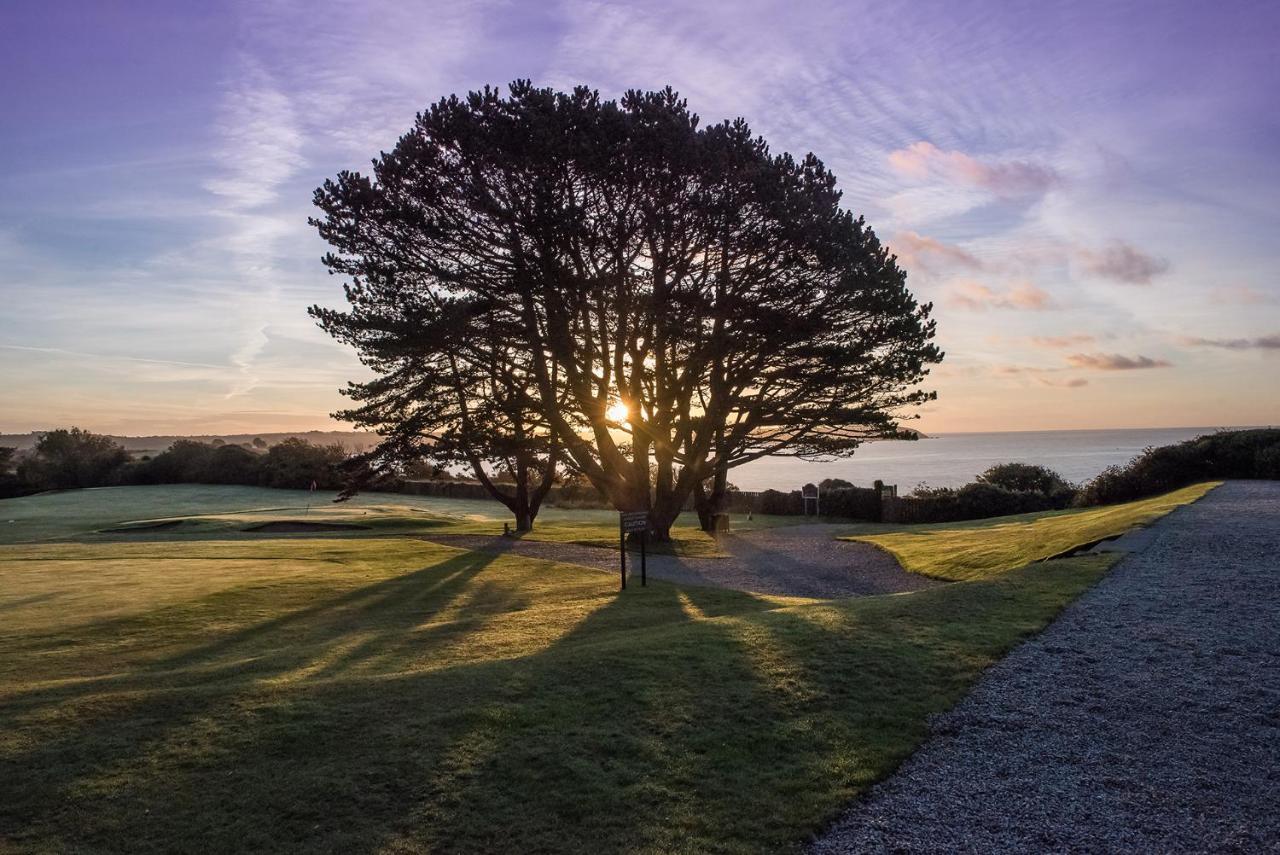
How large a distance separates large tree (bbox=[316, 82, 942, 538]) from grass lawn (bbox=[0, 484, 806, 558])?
562cm

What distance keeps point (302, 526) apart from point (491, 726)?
3208 centimetres

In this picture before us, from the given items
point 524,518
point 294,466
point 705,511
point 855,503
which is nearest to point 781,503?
point 855,503

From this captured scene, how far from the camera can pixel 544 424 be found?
26094 millimetres

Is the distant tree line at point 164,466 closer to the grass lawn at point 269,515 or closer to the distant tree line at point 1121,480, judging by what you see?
the grass lawn at point 269,515

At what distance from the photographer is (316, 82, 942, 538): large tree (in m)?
21.4

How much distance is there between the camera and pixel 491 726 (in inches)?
278

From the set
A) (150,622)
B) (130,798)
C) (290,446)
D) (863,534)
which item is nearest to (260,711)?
(130,798)

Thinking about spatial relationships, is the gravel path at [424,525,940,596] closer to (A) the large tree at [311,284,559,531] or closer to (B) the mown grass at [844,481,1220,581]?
(B) the mown grass at [844,481,1220,581]

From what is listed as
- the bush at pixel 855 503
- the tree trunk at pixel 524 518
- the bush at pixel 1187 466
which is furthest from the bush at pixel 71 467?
the bush at pixel 1187 466

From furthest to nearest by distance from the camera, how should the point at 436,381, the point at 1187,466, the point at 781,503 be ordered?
1. the point at 781,503
2. the point at 1187,466
3. the point at 436,381

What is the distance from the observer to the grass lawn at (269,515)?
32781mm

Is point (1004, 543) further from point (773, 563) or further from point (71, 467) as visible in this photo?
point (71, 467)

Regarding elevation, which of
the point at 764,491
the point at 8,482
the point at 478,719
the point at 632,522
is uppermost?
the point at 8,482

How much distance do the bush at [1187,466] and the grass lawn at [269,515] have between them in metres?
12.9
